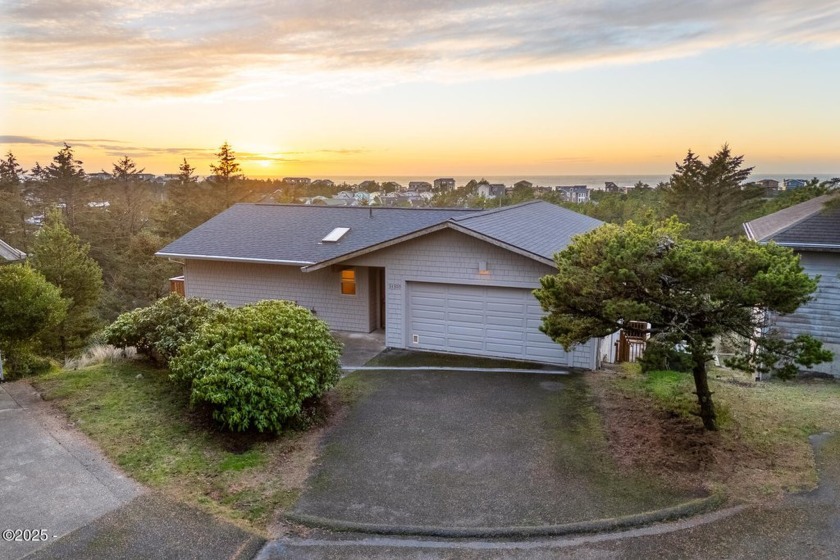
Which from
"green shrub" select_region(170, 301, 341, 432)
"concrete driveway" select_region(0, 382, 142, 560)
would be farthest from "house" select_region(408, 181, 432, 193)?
"concrete driveway" select_region(0, 382, 142, 560)

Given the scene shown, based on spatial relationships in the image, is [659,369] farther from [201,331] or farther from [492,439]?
[201,331]

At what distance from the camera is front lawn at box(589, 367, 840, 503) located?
7.13 meters

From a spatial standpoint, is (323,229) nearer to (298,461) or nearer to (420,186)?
(298,461)

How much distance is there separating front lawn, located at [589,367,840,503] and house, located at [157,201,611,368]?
2.03 m

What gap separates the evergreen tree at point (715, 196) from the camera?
35844 mm

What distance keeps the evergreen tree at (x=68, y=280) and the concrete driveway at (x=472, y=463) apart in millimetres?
15424

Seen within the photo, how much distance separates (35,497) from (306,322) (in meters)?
4.68

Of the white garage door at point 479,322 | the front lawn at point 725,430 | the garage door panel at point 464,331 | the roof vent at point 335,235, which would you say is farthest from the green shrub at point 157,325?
Answer: the front lawn at point 725,430

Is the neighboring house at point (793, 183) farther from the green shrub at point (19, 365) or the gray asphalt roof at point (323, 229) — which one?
the green shrub at point (19, 365)

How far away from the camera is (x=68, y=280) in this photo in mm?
20031

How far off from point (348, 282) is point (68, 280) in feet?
38.5

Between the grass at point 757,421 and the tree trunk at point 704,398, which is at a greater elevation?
the tree trunk at point 704,398

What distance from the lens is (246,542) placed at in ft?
18.9

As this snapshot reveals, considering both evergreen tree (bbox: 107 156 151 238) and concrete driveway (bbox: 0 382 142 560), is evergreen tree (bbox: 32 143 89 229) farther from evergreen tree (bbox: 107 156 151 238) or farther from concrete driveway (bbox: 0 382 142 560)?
concrete driveway (bbox: 0 382 142 560)
